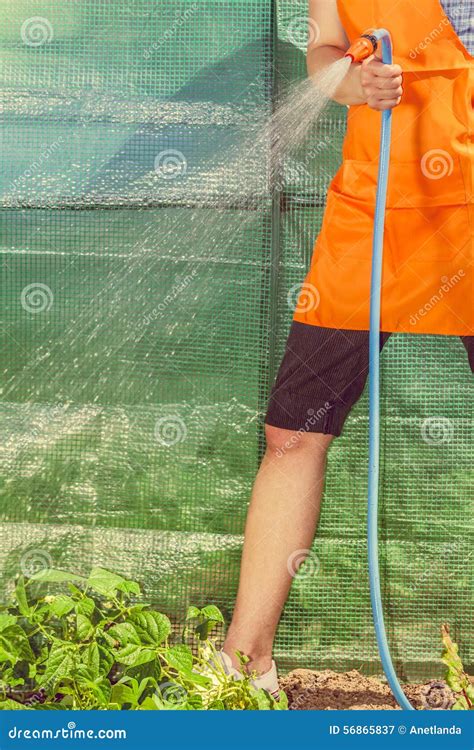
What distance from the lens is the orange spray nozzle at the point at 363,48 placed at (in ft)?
8.42

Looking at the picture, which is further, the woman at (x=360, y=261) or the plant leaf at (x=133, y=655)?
the plant leaf at (x=133, y=655)

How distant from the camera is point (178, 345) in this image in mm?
2906

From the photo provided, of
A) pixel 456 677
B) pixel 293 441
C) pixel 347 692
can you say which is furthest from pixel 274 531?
pixel 456 677

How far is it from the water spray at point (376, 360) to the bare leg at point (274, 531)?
154 millimetres

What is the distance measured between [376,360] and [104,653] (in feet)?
3.53

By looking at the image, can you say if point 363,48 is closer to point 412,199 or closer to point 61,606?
point 412,199

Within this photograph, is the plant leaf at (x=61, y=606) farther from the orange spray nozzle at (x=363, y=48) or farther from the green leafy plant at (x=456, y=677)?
the orange spray nozzle at (x=363, y=48)

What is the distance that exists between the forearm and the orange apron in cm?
4

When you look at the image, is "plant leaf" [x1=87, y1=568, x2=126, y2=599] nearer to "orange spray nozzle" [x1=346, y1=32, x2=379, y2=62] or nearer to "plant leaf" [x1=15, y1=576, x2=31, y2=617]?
"plant leaf" [x1=15, y1=576, x2=31, y2=617]

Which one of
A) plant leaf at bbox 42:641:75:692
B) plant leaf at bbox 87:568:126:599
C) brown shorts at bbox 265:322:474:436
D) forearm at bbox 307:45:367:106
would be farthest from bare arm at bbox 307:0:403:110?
plant leaf at bbox 42:641:75:692

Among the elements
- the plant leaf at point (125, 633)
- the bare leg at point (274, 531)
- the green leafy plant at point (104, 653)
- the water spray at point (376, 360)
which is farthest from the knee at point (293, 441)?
the plant leaf at point (125, 633)

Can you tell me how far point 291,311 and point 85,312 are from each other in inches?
22.6

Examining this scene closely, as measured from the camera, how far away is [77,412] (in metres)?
2.92

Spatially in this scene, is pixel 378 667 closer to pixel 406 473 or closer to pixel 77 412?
pixel 406 473
